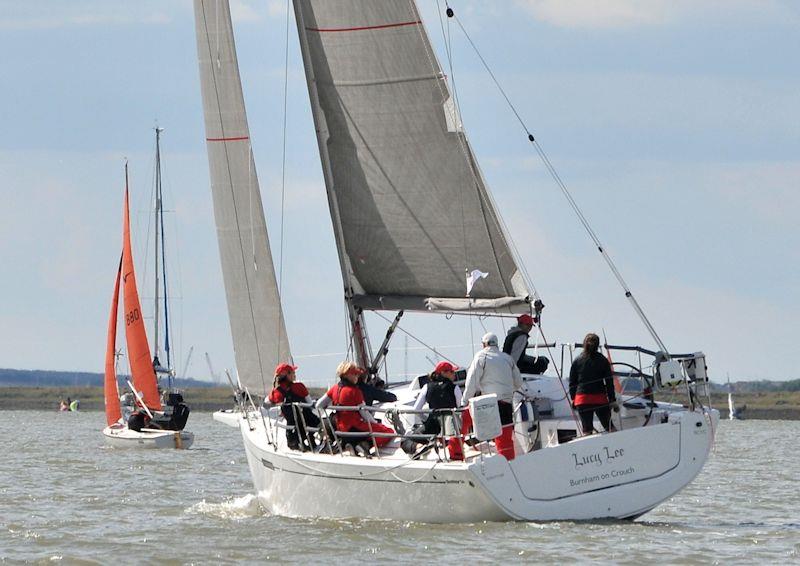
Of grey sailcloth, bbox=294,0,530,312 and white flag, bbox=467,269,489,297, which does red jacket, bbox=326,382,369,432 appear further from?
grey sailcloth, bbox=294,0,530,312

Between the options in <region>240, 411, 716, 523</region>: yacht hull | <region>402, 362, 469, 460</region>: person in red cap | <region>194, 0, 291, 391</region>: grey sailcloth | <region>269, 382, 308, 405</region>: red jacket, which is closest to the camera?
<region>240, 411, 716, 523</region>: yacht hull

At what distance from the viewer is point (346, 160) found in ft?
67.5

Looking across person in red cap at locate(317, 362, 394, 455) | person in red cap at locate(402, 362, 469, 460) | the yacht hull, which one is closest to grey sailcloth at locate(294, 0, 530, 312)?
person in red cap at locate(317, 362, 394, 455)

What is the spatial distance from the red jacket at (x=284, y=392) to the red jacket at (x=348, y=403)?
813mm

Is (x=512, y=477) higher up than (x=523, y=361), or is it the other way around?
(x=523, y=361)

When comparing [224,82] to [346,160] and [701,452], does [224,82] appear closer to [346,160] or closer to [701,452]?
[346,160]

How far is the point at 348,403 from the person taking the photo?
16.6m

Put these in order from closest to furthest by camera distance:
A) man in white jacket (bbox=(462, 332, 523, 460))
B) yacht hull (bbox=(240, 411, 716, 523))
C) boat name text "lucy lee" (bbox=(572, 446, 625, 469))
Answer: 1. yacht hull (bbox=(240, 411, 716, 523))
2. boat name text "lucy lee" (bbox=(572, 446, 625, 469))
3. man in white jacket (bbox=(462, 332, 523, 460))

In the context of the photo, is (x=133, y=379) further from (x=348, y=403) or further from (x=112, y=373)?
(x=348, y=403)

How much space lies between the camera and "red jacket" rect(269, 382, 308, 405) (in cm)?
1738

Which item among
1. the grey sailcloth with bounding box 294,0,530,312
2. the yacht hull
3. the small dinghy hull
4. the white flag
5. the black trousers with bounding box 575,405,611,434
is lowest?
the yacht hull

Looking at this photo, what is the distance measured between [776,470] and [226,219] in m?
12.6

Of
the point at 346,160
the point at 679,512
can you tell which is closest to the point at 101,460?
the point at 346,160

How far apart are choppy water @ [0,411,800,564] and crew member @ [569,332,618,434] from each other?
1051 mm
